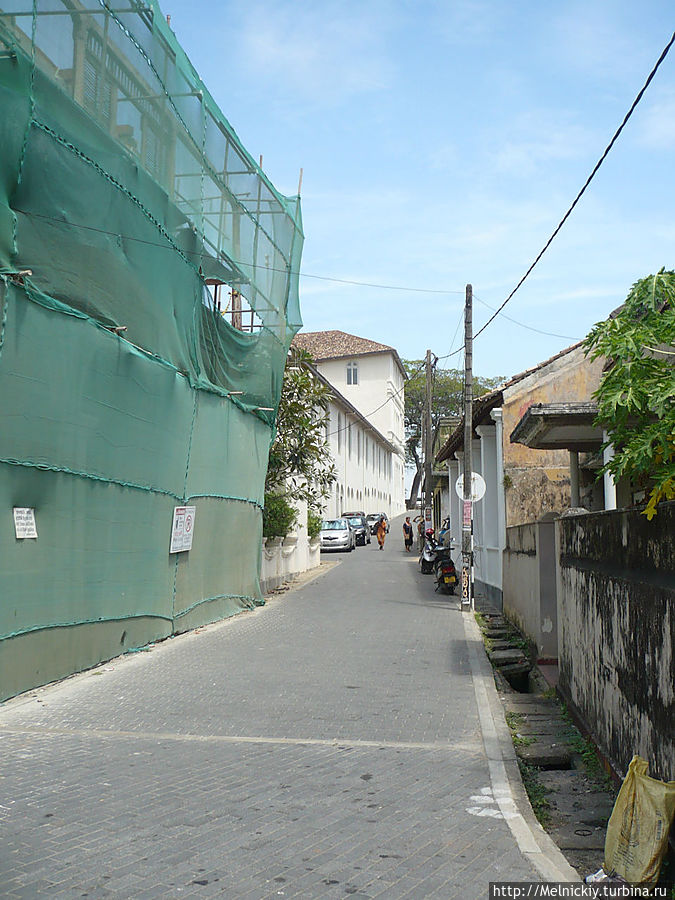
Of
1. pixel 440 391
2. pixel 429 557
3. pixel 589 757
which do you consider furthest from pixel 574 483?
pixel 440 391

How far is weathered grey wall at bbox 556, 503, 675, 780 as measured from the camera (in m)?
5.05

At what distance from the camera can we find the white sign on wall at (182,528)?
1282 cm

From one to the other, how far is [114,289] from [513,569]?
828 centimetres

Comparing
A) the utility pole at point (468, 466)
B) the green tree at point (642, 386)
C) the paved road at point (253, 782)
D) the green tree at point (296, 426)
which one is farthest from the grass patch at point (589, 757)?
the green tree at point (296, 426)

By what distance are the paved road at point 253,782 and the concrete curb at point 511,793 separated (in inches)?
3.3

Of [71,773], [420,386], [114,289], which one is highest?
[420,386]

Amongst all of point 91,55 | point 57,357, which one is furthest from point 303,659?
point 91,55

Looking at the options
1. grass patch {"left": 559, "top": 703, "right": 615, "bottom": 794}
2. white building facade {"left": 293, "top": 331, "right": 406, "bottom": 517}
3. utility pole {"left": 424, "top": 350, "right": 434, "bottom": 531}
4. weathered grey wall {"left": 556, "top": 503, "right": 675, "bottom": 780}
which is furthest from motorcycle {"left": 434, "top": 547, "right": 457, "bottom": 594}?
white building facade {"left": 293, "top": 331, "right": 406, "bottom": 517}

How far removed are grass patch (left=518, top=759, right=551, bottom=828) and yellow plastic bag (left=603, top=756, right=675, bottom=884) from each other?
1.30m

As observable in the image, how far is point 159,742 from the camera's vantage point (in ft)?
24.0

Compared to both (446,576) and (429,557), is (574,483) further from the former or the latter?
(429,557)

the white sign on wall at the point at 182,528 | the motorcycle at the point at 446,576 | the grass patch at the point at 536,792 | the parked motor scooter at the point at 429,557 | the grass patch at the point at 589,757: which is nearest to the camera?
the grass patch at the point at 536,792

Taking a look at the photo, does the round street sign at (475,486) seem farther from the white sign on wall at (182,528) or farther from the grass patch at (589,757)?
the grass patch at (589,757)

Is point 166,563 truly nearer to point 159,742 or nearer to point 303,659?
point 303,659
